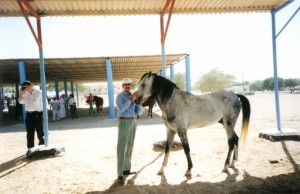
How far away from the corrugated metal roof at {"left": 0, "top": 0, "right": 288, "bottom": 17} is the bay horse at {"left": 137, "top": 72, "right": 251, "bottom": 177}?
3159 millimetres

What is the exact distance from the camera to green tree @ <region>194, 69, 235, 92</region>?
6771 cm

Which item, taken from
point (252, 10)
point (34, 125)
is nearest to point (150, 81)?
point (34, 125)

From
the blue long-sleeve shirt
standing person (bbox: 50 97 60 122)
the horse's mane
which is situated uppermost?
the horse's mane

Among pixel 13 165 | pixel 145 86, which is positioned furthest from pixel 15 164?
pixel 145 86

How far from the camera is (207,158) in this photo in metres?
6.14

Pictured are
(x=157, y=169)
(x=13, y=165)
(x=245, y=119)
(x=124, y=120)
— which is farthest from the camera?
(x=13, y=165)

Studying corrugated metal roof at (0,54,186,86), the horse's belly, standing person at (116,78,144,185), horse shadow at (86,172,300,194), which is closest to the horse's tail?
the horse's belly

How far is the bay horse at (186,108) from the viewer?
16.0 feet

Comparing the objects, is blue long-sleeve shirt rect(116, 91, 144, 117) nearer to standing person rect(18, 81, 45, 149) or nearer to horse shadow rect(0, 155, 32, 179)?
horse shadow rect(0, 155, 32, 179)

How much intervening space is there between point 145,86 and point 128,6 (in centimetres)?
355

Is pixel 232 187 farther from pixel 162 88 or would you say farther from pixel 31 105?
pixel 31 105

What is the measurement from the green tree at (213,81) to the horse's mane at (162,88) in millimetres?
63774

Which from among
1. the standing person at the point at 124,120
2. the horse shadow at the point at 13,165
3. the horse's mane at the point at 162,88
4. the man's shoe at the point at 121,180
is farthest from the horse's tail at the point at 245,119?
the horse shadow at the point at 13,165

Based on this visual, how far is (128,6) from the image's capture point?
Answer: 7273 mm
